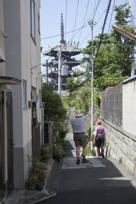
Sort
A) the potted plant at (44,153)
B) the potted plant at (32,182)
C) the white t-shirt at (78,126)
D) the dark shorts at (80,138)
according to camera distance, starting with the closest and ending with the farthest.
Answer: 1. the potted plant at (32,182)
2. the potted plant at (44,153)
3. the white t-shirt at (78,126)
4. the dark shorts at (80,138)

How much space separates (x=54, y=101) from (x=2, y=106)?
1377 centimetres

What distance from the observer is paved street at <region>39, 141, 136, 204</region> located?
Answer: 29.6 ft

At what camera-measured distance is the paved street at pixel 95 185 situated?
9008 mm

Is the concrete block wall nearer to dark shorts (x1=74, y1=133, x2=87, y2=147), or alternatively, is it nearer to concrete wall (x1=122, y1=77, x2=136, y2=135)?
concrete wall (x1=122, y1=77, x2=136, y2=135)

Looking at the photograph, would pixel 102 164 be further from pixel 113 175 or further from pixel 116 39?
pixel 116 39

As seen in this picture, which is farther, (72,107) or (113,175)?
(72,107)

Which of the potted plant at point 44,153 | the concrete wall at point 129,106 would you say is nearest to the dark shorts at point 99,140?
the potted plant at point 44,153

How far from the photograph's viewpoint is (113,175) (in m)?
12.2

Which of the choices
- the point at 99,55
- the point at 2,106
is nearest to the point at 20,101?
the point at 2,106

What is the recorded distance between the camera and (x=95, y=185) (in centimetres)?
1073

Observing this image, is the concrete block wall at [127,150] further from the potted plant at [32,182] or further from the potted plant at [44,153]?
the potted plant at [32,182]

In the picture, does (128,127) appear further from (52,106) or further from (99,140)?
(52,106)

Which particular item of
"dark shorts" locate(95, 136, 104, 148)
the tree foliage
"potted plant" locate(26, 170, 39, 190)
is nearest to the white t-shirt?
"dark shorts" locate(95, 136, 104, 148)

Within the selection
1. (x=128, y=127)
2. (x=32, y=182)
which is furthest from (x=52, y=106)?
(x=32, y=182)
